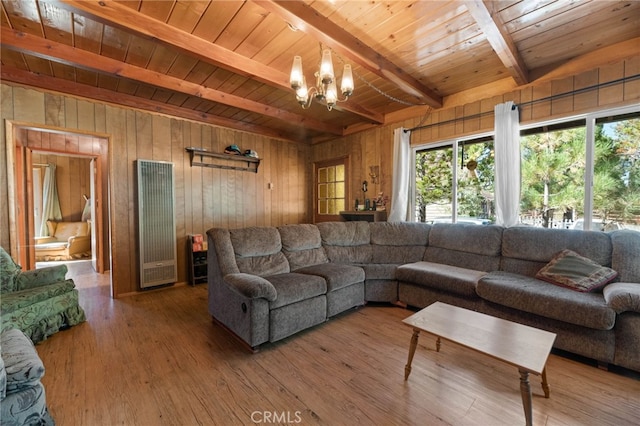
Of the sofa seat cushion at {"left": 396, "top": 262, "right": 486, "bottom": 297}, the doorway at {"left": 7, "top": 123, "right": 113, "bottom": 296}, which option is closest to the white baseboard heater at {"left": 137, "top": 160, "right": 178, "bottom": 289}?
the doorway at {"left": 7, "top": 123, "right": 113, "bottom": 296}

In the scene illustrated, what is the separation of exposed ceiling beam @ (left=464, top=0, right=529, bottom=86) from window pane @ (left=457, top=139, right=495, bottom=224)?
0.87 meters

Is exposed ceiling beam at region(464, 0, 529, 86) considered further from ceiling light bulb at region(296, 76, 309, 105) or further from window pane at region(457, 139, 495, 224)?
ceiling light bulb at region(296, 76, 309, 105)

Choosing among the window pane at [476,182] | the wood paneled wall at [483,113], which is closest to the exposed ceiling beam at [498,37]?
the wood paneled wall at [483,113]

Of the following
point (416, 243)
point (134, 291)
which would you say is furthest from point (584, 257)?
point (134, 291)

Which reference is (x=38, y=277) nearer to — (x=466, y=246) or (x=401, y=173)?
(x=401, y=173)

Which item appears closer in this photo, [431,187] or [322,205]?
[431,187]

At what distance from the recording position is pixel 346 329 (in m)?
2.53

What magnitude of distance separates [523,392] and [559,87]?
3028 millimetres

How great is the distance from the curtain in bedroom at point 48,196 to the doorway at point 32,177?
233 centimetres

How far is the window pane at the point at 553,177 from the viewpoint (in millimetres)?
2752

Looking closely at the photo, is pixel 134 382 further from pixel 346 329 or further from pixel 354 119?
pixel 354 119

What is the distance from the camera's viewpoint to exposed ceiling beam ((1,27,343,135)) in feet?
6.91

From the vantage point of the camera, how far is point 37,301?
2.30m

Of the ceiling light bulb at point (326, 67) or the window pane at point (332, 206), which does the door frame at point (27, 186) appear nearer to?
the ceiling light bulb at point (326, 67)
